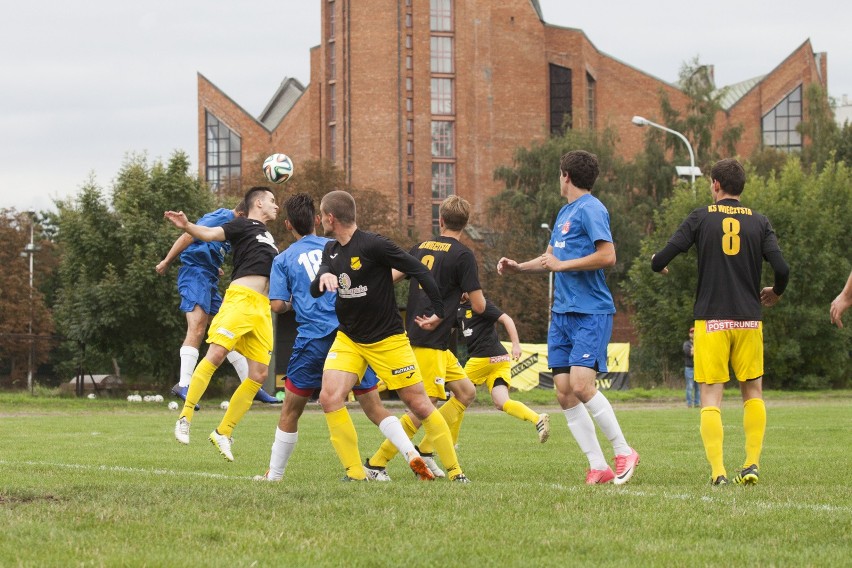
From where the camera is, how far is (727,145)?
75.8m

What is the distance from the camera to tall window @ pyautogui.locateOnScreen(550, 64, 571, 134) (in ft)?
325

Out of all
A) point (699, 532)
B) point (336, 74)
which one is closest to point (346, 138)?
point (336, 74)

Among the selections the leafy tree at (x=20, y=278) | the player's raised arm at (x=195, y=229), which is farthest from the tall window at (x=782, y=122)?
the player's raised arm at (x=195, y=229)

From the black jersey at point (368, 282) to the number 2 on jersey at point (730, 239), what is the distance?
2.09 m

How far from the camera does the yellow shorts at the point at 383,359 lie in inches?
345

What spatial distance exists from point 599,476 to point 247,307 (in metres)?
3.95

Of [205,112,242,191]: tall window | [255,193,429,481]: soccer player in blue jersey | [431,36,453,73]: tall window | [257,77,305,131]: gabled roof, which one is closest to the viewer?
[255,193,429,481]: soccer player in blue jersey

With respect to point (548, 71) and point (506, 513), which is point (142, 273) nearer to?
point (506, 513)

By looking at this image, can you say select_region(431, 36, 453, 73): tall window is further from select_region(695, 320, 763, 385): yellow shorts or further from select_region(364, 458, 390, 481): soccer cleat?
select_region(695, 320, 763, 385): yellow shorts

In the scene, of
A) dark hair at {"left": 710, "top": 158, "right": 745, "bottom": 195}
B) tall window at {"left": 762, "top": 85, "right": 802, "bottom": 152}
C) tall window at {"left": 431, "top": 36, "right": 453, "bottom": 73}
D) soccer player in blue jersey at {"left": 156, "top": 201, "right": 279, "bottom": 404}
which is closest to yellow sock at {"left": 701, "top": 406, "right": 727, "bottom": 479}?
dark hair at {"left": 710, "top": 158, "right": 745, "bottom": 195}

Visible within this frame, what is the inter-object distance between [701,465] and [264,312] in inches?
167

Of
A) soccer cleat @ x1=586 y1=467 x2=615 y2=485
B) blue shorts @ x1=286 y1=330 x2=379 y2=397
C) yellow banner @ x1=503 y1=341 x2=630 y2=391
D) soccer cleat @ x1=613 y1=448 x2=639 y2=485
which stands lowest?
yellow banner @ x1=503 y1=341 x2=630 y2=391

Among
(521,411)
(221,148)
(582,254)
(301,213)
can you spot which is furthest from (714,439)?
(221,148)

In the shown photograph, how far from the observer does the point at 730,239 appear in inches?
349
